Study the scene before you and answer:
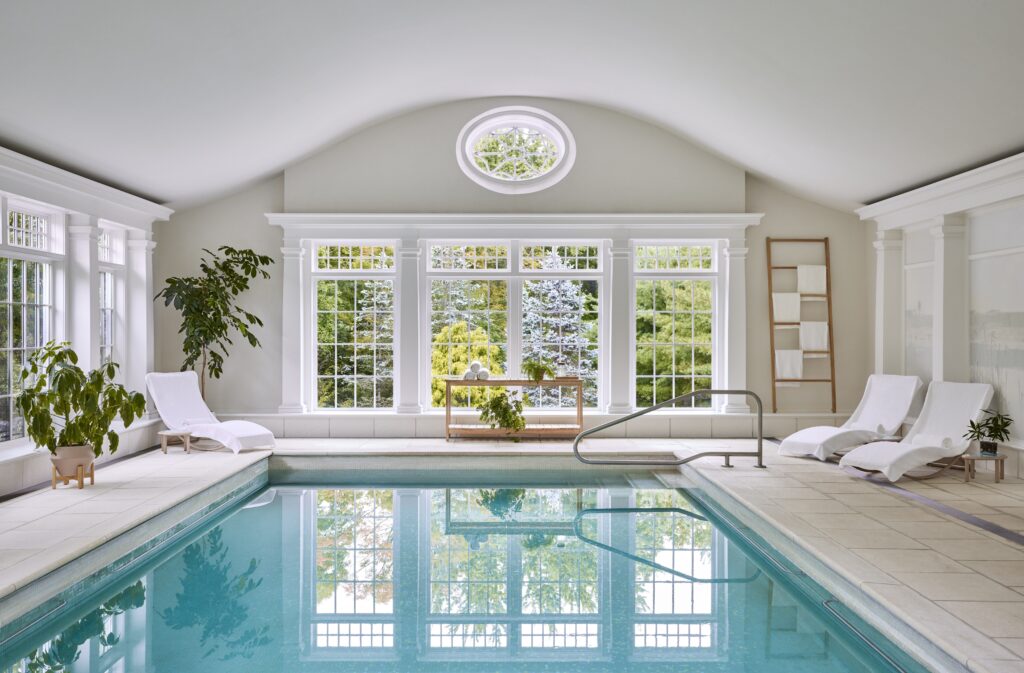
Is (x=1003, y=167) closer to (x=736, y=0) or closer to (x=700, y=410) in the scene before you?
(x=736, y=0)

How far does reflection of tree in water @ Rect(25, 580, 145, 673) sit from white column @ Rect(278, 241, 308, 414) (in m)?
4.62

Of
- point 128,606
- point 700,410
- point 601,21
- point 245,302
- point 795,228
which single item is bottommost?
point 128,606

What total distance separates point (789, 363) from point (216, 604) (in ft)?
22.6

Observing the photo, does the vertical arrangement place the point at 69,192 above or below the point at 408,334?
above

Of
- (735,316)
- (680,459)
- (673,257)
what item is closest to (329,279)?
(673,257)

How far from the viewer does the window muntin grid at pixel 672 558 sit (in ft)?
13.4

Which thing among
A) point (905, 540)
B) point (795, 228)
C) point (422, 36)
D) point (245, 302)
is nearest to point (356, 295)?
point (245, 302)

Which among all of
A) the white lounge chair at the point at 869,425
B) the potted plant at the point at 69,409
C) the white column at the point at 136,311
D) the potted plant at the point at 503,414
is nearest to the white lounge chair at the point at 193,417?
the white column at the point at 136,311

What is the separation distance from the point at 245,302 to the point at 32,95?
3974mm

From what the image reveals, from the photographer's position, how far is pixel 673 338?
9.07 metres

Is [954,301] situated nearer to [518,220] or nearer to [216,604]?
[518,220]

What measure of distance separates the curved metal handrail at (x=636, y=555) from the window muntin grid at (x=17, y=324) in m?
4.55

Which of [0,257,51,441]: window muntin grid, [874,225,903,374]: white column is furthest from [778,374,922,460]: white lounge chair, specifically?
[0,257,51,441]: window muntin grid

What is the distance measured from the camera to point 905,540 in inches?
176
